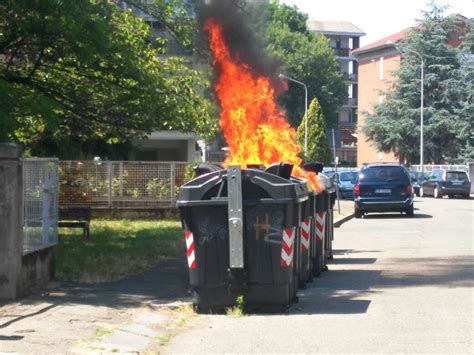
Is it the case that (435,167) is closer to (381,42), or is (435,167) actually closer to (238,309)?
(381,42)

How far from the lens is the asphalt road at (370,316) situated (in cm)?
923

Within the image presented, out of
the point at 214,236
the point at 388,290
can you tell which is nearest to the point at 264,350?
the point at 214,236

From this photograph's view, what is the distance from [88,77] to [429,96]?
177 feet

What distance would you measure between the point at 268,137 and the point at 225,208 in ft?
11.4

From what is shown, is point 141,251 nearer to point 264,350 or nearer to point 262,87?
point 262,87

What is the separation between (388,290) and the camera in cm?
1327

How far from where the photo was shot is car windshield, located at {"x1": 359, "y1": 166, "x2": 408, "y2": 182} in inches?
1232

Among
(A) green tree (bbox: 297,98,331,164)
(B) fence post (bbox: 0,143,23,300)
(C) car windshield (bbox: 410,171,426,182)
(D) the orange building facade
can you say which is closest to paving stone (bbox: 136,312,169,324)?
(B) fence post (bbox: 0,143,23,300)

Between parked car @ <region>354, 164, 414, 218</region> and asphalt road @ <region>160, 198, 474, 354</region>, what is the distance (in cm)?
1190

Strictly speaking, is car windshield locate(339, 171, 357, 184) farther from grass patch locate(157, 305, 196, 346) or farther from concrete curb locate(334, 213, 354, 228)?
grass patch locate(157, 305, 196, 346)

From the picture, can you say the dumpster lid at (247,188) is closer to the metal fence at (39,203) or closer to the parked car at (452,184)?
the metal fence at (39,203)

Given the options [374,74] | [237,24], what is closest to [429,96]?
[374,74]

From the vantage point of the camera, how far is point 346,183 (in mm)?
48562

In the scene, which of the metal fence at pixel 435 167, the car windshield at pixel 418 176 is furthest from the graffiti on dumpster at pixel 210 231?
the metal fence at pixel 435 167
